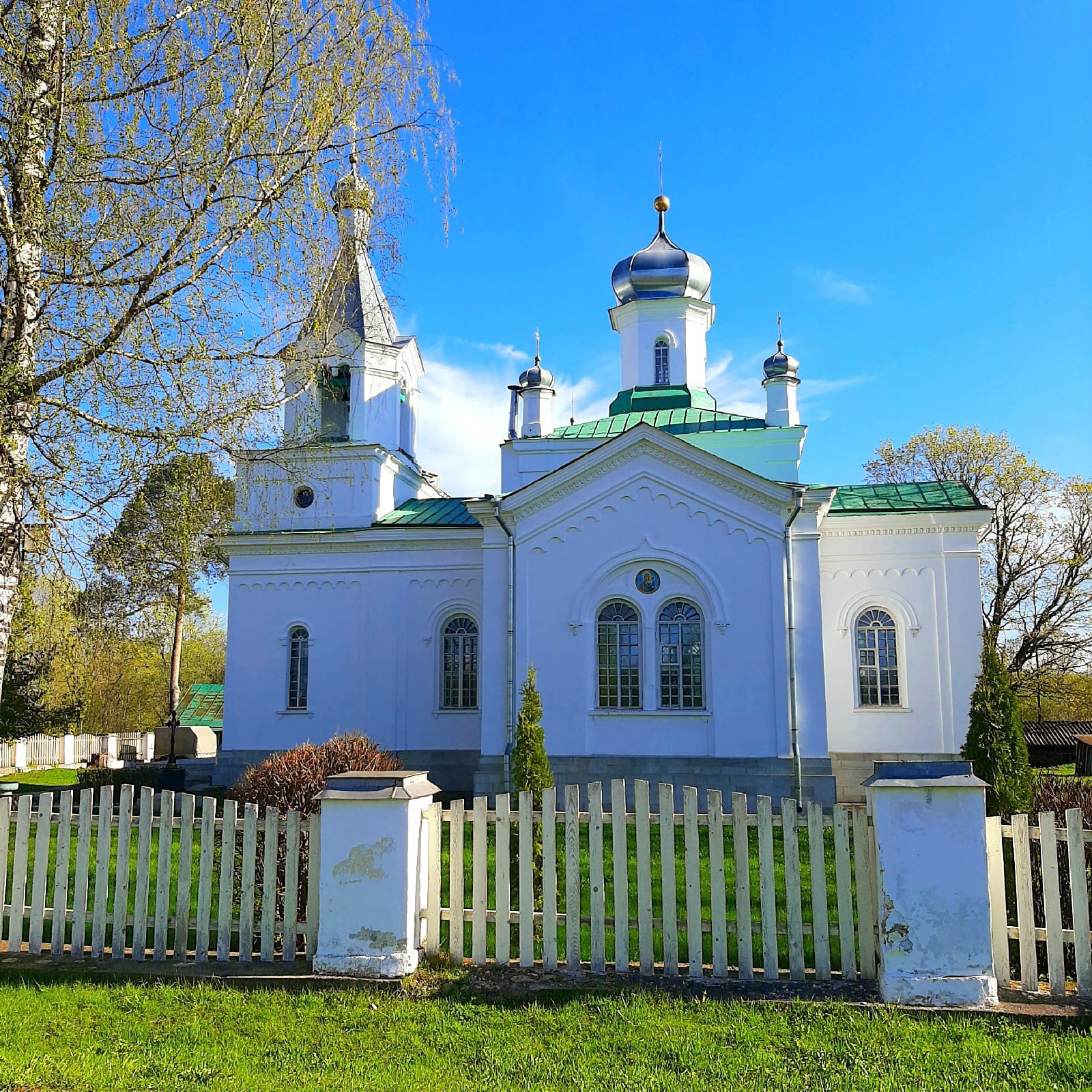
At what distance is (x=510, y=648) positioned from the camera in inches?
630

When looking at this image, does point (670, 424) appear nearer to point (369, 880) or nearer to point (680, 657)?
point (680, 657)

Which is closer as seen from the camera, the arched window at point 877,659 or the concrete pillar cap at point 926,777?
the concrete pillar cap at point 926,777

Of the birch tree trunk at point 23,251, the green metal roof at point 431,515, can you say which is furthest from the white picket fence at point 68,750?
the birch tree trunk at point 23,251

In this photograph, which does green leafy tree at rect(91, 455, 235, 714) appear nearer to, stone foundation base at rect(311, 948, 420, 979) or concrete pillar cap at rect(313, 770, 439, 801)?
concrete pillar cap at rect(313, 770, 439, 801)

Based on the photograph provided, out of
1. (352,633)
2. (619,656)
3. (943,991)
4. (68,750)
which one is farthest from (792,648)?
(68,750)

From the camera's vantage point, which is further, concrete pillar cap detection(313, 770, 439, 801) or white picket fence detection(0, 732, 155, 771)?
white picket fence detection(0, 732, 155, 771)

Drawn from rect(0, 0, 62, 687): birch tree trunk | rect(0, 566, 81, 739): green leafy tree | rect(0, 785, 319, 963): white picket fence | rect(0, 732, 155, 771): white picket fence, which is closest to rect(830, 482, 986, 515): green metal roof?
rect(0, 785, 319, 963): white picket fence

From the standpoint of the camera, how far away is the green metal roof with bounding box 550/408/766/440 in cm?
1822

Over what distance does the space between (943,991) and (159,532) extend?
18.6 feet

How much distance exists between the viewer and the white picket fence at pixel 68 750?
1163 inches

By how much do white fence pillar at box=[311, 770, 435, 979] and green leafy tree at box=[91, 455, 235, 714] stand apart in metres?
1.95

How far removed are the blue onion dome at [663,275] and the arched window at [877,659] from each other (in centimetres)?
869

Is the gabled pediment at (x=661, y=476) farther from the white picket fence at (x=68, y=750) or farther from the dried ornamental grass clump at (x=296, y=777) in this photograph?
the white picket fence at (x=68, y=750)

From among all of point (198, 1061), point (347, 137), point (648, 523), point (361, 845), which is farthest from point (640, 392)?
point (198, 1061)
